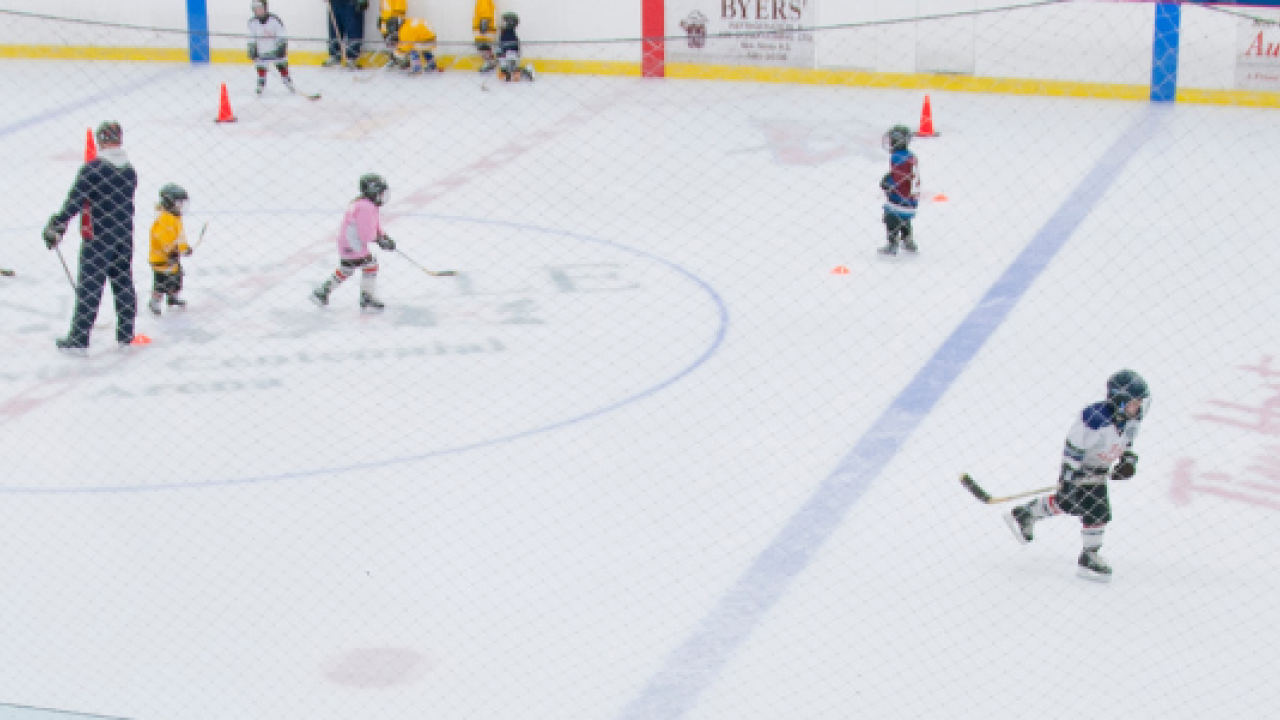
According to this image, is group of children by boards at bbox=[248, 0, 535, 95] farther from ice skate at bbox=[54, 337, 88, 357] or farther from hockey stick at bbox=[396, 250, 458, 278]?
ice skate at bbox=[54, 337, 88, 357]

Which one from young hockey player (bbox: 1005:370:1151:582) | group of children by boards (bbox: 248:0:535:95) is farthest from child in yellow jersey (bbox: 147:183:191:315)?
group of children by boards (bbox: 248:0:535:95)

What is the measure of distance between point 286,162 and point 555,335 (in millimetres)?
6228

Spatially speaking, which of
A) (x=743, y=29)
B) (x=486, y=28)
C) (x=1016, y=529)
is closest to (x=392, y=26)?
(x=486, y=28)

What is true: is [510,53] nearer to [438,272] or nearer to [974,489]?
[438,272]

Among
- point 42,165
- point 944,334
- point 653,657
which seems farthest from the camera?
point 42,165

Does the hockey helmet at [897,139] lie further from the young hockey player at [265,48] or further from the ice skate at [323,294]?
the young hockey player at [265,48]

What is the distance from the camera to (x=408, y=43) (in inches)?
847

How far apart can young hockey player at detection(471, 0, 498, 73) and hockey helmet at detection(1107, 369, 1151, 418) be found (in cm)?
1416

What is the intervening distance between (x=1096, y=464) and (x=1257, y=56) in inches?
456

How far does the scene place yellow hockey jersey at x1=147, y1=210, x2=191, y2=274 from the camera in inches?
496

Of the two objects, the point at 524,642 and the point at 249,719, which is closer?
the point at 249,719

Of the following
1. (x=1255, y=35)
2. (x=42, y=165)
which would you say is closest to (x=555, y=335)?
(x=42, y=165)

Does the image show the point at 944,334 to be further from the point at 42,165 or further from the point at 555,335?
the point at 42,165

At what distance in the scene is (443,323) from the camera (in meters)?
12.9
